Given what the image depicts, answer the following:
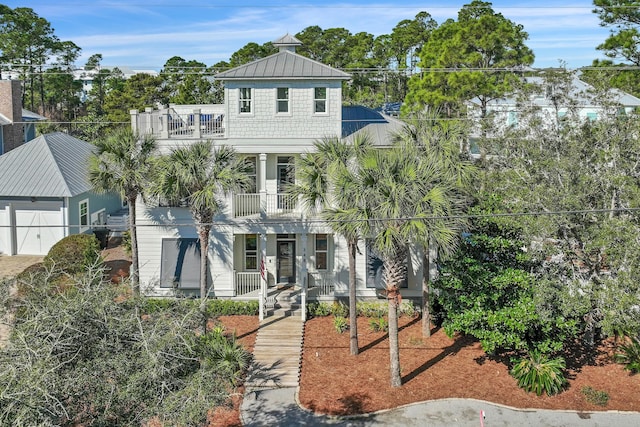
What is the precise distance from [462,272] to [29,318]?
12552 millimetres

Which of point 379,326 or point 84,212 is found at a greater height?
point 84,212

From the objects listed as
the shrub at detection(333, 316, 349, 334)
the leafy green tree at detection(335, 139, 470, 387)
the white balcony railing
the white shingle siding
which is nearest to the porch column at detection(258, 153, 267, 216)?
the white balcony railing

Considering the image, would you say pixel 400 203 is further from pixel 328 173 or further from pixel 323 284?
pixel 323 284

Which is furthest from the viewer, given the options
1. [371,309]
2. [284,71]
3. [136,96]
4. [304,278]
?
[136,96]

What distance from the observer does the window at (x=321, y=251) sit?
24.9 m

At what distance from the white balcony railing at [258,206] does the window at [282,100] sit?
3.38 m

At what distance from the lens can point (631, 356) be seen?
18.1 metres

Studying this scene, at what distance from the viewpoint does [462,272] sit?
18.4 m

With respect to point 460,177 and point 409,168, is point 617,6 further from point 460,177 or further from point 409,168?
point 409,168

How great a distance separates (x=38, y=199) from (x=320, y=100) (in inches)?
599

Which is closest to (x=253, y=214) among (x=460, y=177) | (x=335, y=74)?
(x=335, y=74)

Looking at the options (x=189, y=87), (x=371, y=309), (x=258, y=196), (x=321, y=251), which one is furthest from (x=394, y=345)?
(x=189, y=87)

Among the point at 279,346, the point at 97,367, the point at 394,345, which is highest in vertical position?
the point at 97,367

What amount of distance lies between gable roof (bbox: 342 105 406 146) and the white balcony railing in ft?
11.6
